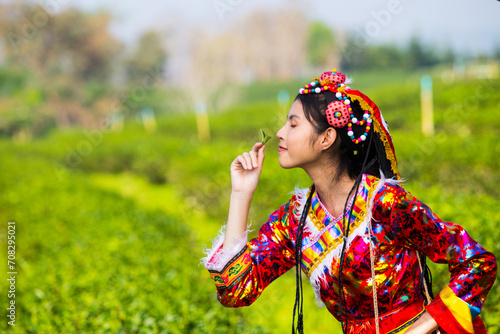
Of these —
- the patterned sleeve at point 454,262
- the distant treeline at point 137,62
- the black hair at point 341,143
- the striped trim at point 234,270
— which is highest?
the black hair at point 341,143

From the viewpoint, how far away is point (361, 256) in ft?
4.79

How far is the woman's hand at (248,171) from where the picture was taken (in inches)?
61.9

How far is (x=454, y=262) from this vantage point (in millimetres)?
1347

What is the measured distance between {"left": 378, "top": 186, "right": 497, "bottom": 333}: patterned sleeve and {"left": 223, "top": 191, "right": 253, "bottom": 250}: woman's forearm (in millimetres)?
478

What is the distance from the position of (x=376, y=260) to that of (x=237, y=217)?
45 centimetres

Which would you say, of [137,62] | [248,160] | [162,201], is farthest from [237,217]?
[137,62]

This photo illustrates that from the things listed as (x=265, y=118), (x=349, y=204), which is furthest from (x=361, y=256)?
(x=265, y=118)

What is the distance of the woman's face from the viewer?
149 centimetres

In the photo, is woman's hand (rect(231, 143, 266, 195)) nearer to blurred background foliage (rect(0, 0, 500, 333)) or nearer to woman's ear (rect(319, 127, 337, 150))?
woman's ear (rect(319, 127, 337, 150))

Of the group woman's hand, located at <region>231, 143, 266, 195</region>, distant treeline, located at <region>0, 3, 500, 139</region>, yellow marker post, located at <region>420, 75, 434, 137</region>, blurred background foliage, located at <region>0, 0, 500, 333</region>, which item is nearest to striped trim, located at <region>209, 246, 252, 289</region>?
woman's hand, located at <region>231, 143, 266, 195</region>

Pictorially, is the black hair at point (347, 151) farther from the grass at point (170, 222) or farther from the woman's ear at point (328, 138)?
the grass at point (170, 222)

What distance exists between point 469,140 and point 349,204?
536cm

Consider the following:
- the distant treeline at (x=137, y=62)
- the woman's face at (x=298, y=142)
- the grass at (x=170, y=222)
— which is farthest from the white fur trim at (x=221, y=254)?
the distant treeline at (x=137, y=62)

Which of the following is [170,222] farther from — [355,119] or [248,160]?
[355,119]
